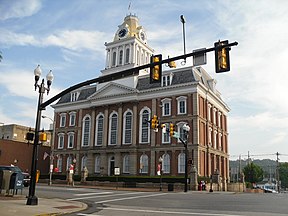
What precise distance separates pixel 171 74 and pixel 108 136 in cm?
1544

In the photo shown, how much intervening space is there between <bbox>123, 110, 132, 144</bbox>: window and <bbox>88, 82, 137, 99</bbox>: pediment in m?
3.68

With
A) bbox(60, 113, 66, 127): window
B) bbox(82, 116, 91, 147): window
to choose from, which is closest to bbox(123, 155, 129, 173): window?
bbox(82, 116, 91, 147): window

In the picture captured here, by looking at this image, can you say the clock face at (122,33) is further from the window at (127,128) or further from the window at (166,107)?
the window at (166,107)

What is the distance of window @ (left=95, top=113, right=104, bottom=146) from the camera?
191 ft

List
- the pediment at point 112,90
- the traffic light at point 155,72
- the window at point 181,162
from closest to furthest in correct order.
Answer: the traffic light at point 155,72 → the window at point 181,162 → the pediment at point 112,90

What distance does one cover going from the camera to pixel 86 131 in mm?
60812

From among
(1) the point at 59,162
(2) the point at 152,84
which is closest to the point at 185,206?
(2) the point at 152,84

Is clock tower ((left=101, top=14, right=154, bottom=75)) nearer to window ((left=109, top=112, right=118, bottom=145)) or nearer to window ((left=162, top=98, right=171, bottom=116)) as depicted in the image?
window ((left=109, top=112, right=118, bottom=145))

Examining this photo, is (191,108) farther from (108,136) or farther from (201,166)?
(108,136)

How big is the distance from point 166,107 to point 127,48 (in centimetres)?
1654

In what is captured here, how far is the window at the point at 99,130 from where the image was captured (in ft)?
191

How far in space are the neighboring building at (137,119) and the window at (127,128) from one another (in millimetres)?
134

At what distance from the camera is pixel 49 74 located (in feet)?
58.1

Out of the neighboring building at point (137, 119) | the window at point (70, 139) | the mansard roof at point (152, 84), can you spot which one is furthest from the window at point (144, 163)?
the window at point (70, 139)
